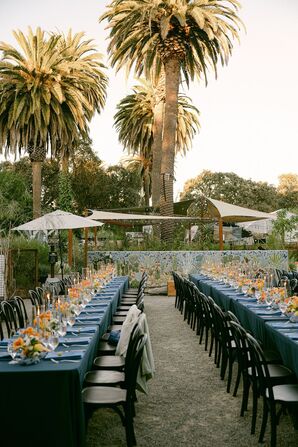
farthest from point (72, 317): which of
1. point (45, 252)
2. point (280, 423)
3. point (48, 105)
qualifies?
point (48, 105)

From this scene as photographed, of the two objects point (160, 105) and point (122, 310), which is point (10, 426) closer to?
point (122, 310)

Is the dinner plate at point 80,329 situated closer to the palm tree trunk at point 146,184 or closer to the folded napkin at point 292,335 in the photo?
the folded napkin at point 292,335

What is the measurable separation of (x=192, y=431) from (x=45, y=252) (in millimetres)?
15623

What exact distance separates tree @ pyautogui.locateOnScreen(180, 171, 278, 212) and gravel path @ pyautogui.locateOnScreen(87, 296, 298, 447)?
50429 millimetres

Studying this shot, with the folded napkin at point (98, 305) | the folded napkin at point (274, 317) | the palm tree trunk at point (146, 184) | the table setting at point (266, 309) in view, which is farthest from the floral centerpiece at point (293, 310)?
the palm tree trunk at point (146, 184)

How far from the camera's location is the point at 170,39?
23.4m

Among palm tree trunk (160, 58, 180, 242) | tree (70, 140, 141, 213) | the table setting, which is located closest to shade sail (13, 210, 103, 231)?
the table setting

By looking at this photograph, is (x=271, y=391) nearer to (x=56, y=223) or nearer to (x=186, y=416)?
(x=186, y=416)

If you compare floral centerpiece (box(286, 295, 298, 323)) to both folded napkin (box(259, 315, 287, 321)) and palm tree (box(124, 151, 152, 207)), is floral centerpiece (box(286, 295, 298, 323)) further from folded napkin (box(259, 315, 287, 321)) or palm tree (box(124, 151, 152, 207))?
palm tree (box(124, 151, 152, 207))

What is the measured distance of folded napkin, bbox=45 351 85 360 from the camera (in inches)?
189

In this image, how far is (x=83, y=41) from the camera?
33312 millimetres

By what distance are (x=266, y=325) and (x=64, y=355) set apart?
2.76 meters

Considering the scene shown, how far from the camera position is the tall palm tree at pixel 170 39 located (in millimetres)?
22922

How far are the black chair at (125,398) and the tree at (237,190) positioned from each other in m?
53.2
